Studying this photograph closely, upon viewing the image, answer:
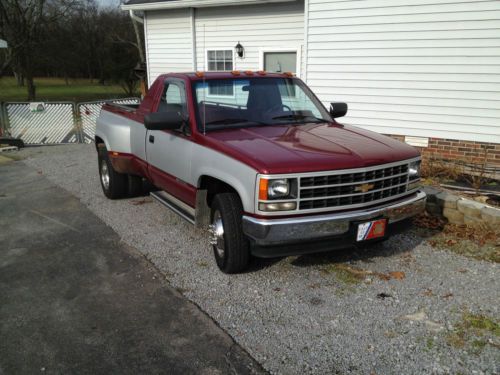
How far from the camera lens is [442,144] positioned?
7891mm

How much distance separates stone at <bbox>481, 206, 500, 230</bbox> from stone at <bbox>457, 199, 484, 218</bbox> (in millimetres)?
64

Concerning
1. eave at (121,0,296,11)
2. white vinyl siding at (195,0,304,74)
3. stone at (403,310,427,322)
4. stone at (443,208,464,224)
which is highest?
eave at (121,0,296,11)

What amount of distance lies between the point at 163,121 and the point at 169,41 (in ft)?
32.7

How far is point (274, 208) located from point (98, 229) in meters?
3.05

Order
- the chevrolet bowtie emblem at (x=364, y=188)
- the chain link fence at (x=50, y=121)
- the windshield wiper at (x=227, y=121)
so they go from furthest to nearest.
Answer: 1. the chain link fence at (x=50, y=121)
2. the windshield wiper at (x=227, y=121)
3. the chevrolet bowtie emblem at (x=364, y=188)

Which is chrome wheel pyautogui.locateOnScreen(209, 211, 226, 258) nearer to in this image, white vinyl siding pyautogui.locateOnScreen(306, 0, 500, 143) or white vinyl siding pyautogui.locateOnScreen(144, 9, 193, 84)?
white vinyl siding pyautogui.locateOnScreen(306, 0, 500, 143)

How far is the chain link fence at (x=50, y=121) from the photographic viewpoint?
41.5 feet

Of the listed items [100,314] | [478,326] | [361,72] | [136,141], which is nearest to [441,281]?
[478,326]

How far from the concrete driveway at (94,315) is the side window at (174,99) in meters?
1.68

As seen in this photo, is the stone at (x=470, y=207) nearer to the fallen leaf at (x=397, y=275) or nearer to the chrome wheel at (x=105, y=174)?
the fallen leaf at (x=397, y=275)

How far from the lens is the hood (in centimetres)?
355

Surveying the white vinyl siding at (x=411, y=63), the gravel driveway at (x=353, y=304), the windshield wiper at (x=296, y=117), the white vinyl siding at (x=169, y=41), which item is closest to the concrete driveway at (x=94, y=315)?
the gravel driveway at (x=353, y=304)

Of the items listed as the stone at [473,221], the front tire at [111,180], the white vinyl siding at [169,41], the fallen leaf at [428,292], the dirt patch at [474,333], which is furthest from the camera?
the white vinyl siding at [169,41]

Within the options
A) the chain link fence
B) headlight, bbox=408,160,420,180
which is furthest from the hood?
the chain link fence
